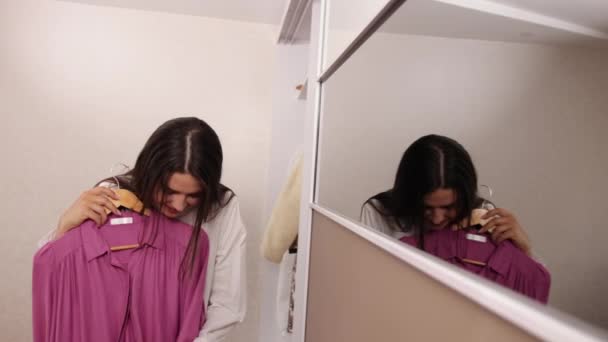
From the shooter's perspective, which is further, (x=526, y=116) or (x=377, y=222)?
(x=377, y=222)

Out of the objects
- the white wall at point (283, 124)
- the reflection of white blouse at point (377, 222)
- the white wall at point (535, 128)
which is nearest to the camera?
the white wall at point (535, 128)

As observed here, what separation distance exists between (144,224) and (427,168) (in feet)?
2.90

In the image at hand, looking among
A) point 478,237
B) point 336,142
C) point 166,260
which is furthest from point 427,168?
point 166,260


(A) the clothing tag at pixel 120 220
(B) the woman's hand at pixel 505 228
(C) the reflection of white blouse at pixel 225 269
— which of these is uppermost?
(B) the woman's hand at pixel 505 228

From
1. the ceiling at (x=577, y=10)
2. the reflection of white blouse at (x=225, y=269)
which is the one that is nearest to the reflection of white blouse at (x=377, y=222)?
the ceiling at (x=577, y=10)

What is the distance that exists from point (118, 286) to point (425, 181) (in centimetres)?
91

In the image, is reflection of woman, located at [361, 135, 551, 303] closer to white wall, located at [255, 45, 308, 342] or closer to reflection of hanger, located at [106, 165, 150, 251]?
reflection of hanger, located at [106, 165, 150, 251]

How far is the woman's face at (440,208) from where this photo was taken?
0.31 meters

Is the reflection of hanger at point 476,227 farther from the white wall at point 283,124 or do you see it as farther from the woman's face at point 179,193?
the white wall at point 283,124

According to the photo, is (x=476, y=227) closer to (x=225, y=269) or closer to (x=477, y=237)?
(x=477, y=237)

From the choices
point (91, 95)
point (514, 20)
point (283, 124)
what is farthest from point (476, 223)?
point (91, 95)

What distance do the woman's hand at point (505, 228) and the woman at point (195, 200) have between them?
834 millimetres

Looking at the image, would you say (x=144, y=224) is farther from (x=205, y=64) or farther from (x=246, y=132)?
(x=205, y=64)

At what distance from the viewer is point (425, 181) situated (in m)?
0.36
